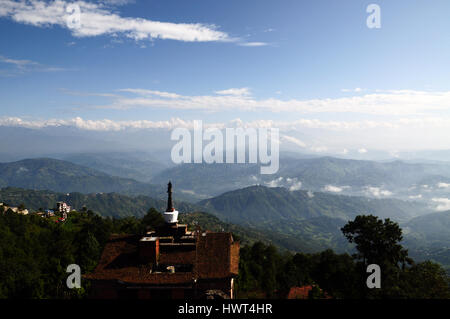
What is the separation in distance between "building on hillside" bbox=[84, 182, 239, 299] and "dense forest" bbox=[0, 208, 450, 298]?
10.4 m

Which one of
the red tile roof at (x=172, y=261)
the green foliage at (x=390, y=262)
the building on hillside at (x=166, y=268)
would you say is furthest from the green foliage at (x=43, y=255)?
the green foliage at (x=390, y=262)

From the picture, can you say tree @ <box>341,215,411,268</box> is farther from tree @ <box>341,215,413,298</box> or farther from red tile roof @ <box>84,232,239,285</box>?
red tile roof @ <box>84,232,239,285</box>

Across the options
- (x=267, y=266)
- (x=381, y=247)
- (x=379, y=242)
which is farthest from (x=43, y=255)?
(x=381, y=247)

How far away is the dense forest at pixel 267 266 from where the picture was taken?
114 ft

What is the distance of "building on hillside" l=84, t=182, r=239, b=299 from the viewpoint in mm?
26375

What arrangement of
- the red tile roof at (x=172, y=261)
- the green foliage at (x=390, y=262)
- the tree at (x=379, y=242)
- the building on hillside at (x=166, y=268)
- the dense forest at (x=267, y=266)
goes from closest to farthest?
the building on hillside at (x=166, y=268), the red tile roof at (x=172, y=261), the green foliage at (x=390, y=262), the dense forest at (x=267, y=266), the tree at (x=379, y=242)

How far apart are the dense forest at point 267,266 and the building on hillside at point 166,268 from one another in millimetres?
10373

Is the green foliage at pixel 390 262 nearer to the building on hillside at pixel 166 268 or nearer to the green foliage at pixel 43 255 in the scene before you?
the building on hillside at pixel 166 268

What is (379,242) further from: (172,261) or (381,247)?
(172,261)

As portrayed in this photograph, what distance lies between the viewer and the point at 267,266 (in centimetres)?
7438

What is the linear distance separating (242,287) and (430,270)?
87.1 feet

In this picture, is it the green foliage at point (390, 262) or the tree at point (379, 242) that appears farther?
the tree at point (379, 242)

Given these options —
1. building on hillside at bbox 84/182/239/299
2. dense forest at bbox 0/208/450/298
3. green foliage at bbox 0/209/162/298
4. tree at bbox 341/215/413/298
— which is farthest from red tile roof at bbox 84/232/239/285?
green foliage at bbox 0/209/162/298
